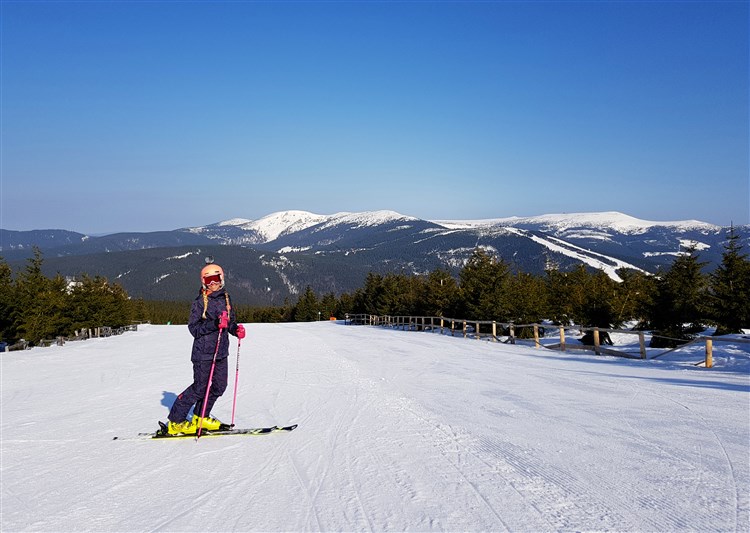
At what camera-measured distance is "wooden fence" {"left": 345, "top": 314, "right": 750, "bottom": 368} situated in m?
14.8

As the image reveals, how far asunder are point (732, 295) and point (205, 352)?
26833 mm

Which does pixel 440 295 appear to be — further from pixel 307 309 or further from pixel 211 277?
pixel 307 309

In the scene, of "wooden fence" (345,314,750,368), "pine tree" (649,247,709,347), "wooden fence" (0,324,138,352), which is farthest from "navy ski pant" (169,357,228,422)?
"wooden fence" (0,324,138,352)

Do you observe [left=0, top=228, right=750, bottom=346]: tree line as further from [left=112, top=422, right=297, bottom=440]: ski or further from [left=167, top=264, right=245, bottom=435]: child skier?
[left=167, top=264, right=245, bottom=435]: child skier

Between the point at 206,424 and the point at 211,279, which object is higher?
the point at 211,279

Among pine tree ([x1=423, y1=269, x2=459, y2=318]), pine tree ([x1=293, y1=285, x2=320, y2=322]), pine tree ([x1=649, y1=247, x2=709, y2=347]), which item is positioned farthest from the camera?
pine tree ([x1=293, y1=285, x2=320, y2=322])

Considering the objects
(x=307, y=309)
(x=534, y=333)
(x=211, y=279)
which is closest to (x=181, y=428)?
(x=211, y=279)

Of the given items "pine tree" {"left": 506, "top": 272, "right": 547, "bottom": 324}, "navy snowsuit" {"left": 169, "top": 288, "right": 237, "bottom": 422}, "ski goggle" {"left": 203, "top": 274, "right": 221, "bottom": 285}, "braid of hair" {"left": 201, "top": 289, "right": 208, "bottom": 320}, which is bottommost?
"pine tree" {"left": 506, "top": 272, "right": 547, "bottom": 324}

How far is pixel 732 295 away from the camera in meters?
24.3

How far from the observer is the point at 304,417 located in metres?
6.90

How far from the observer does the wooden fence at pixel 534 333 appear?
14.8 meters

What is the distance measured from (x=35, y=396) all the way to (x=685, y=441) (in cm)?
1075

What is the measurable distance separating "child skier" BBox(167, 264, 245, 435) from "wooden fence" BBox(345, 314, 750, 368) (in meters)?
11.2

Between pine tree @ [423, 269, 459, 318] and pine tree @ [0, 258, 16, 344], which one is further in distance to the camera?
pine tree @ [423, 269, 459, 318]
